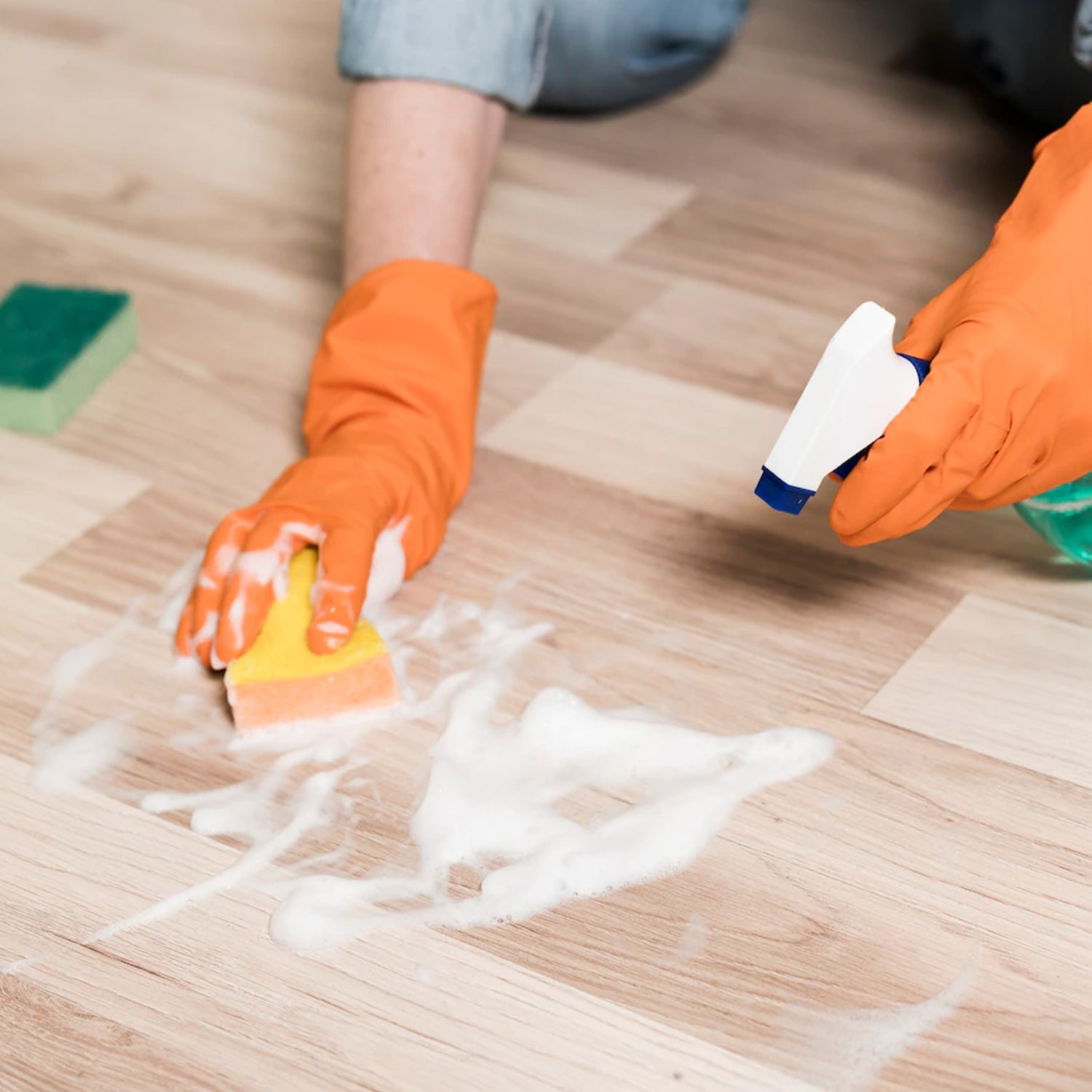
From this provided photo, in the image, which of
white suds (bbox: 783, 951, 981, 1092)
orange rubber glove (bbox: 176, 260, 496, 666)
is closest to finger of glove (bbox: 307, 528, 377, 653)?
orange rubber glove (bbox: 176, 260, 496, 666)

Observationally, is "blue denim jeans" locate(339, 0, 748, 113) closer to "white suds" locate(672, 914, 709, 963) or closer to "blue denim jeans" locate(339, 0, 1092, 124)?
"blue denim jeans" locate(339, 0, 1092, 124)

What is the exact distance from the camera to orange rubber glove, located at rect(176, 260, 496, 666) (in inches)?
37.3

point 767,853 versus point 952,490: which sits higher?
point 952,490

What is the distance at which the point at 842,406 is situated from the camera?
0.76m

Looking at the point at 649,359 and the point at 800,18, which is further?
the point at 800,18

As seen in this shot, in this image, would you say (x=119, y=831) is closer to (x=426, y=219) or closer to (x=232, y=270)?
(x=426, y=219)

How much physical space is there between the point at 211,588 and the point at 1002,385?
502 millimetres

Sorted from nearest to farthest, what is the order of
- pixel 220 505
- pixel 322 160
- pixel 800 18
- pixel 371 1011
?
1. pixel 371 1011
2. pixel 220 505
3. pixel 322 160
4. pixel 800 18

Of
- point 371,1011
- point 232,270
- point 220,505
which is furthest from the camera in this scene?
point 232,270

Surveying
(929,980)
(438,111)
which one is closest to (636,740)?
(929,980)

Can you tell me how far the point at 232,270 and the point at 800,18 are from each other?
33.7 inches

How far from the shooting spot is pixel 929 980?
0.78 m

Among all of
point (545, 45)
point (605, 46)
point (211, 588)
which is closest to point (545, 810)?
point (211, 588)

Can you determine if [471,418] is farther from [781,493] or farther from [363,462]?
[781,493]
